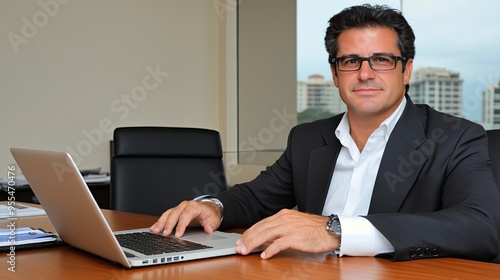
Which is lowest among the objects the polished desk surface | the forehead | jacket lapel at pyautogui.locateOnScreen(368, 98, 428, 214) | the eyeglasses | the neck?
the polished desk surface

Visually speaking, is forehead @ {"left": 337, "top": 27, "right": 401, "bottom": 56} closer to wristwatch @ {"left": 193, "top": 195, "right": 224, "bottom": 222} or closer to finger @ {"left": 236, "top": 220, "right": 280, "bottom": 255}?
wristwatch @ {"left": 193, "top": 195, "right": 224, "bottom": 222}

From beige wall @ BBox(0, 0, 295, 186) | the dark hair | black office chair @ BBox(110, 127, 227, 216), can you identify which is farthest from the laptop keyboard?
beige wall @ BBox(0, 0, 295, 186)

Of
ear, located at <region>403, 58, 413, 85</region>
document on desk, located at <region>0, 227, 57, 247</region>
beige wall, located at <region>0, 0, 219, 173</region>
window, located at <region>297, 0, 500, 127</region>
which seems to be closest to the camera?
document on desk, located at <region>0, 227, 57, 247</region>

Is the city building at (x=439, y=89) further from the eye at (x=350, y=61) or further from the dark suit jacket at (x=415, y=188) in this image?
the eye at (x=350, y=61)

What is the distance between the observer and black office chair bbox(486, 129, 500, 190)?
188 centimetres

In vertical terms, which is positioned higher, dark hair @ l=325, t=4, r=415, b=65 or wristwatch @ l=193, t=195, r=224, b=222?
dark hair @ l=325, t=4, r=415, b=65

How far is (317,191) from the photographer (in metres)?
2.18

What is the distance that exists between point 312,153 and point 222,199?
15.7 inches

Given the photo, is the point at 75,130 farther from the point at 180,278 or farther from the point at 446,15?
the point at 180,278

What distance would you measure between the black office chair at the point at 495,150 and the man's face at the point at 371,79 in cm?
31

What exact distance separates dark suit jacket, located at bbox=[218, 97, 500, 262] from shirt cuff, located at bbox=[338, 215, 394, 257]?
25 millimetres

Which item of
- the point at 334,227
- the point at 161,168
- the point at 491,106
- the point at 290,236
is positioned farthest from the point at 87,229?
the point at 491,106

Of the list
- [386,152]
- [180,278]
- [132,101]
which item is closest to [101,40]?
[132,101]

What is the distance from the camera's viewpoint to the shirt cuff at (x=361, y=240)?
4.74 ft
